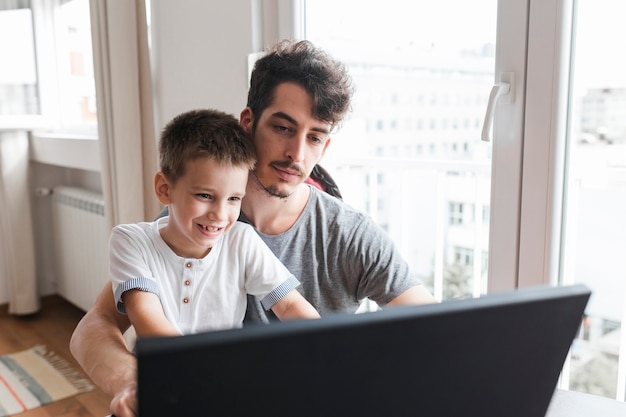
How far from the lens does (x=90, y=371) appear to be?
45.5 inches

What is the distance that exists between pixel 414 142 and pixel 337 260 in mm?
1934

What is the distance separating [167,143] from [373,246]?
0.48m

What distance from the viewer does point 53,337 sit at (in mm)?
3338

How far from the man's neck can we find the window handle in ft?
1.83

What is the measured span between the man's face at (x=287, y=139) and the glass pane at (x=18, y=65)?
8.61 ft

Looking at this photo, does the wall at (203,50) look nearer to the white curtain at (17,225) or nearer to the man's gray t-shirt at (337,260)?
the man's gray t-shirt at (337,260)

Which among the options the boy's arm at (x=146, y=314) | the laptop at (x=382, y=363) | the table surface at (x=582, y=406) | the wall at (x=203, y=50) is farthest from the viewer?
the wall at (x=203, y=50)

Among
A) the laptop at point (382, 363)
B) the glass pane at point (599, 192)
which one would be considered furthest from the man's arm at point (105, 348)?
the glass pane at point (599, 192)

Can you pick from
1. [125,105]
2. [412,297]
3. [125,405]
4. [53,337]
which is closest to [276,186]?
[412,297]

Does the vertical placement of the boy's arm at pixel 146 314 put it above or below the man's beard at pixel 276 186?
below

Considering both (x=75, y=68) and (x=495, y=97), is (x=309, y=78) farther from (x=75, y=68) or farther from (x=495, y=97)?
(x=75, y=68)

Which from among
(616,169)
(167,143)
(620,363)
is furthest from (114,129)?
(620,363)

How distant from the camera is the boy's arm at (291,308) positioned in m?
1.15

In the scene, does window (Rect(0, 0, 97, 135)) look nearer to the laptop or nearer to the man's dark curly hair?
the man's dark curly hair
